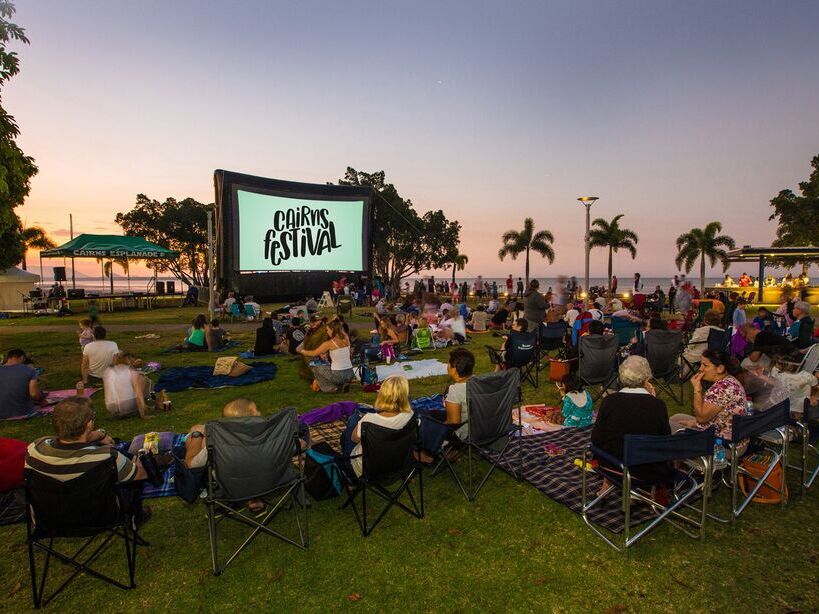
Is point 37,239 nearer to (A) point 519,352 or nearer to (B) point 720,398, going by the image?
(A) point 519,352

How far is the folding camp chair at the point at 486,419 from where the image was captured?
394 cm

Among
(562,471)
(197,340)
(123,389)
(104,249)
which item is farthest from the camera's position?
(104,249)

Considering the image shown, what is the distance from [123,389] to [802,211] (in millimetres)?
35240

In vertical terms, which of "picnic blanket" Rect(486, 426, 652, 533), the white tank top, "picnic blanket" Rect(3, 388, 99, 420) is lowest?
"picnic blanket" Rect(486, 426, 652, 533)

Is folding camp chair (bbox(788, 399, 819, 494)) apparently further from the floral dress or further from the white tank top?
the white tank top

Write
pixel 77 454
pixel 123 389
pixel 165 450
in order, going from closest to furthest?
pixel 77 454 → pixel 165 450 → pixel 123 389

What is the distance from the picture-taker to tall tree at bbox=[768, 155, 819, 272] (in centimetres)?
2656

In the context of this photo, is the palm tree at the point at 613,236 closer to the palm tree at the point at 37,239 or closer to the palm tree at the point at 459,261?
the palm tree at the point at 459,261

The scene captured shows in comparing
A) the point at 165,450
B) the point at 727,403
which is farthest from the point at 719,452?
the point at 165,450

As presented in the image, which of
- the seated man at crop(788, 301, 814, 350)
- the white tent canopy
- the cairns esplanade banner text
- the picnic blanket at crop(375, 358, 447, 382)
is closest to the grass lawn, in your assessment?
the picnic blanket at crop(375, 358, 447, 382)

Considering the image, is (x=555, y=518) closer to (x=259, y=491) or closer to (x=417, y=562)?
(x=417, y=562)

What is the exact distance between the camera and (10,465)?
3529 mm

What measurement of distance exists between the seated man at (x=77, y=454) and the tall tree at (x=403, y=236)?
38.5 metres

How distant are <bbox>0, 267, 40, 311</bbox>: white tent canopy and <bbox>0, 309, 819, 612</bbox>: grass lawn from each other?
1185 inches
